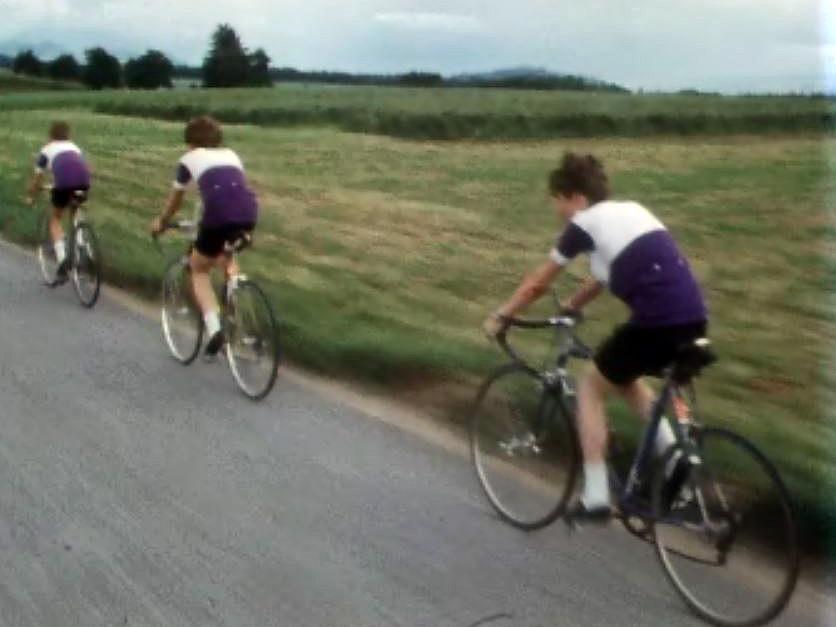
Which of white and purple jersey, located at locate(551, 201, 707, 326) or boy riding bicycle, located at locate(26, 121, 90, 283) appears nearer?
white and purple jersey, located at locate(551, 201, 707, 326)

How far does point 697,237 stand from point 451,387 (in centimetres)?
401

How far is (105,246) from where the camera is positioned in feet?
48.5

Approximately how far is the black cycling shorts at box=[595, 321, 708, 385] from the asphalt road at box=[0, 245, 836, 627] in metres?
0.78

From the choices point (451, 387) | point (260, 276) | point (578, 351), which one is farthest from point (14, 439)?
point (260, 276)

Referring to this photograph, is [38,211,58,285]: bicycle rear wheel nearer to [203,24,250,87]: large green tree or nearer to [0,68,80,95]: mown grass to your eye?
[203,24,250,87]: large green tree

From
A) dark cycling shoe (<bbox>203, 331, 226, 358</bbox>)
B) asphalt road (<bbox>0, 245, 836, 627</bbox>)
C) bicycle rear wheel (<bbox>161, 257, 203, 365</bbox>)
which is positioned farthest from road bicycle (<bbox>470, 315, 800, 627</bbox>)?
bicycle rear wheel (<bbox>161, 257, 203, 365</bbox>)

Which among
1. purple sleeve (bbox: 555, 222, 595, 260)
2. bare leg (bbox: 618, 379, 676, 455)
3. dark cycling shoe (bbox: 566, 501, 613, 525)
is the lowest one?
dark cycling shoe (bbox: 566, 501, 613, 525)

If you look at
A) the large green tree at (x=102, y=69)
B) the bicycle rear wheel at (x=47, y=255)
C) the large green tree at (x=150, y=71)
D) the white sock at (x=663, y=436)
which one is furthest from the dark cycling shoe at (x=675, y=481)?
the large green tree at (x=102, y=69)

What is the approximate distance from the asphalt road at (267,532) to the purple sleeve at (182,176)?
1535 mm

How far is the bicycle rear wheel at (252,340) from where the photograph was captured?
26.2 feet

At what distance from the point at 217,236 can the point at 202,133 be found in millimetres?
713

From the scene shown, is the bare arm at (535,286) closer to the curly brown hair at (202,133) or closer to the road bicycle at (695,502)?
the road bicycle at (695,502)

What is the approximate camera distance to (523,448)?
19.3ft

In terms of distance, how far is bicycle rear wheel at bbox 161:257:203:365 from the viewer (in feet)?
30.0
